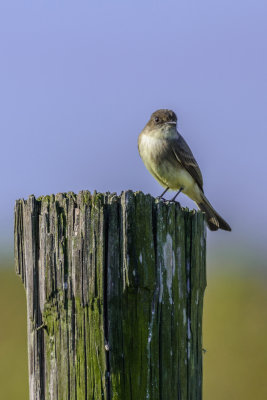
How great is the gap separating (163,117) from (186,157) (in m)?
0.60

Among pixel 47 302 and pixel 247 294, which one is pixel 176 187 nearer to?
pixel 247 294

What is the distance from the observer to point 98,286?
3186 mm

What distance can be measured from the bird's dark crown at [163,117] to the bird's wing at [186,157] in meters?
0.23

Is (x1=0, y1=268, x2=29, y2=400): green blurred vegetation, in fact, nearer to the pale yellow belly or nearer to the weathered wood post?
the pale yellow belly

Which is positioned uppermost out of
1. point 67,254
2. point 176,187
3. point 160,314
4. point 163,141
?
point 163,141

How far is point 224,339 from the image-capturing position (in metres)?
9.88

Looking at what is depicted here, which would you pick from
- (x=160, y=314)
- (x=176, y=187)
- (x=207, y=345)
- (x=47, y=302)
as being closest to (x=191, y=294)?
(x=160, y=314)

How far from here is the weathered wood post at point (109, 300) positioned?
3193 mm

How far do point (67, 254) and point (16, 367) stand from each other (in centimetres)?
676

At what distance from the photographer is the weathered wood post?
3193 millimetres

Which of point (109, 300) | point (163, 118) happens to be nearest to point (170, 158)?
point (163, 118)

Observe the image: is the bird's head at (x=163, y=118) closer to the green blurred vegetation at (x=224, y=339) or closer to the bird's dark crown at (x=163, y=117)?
the bird's dark crown at (x=163, y=117)

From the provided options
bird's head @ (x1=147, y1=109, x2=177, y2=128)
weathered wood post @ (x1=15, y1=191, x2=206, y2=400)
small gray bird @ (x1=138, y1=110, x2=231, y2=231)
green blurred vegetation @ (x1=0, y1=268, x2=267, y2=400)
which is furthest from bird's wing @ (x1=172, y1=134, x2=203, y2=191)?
weathered wood post @ (x1=15, y1=191, x2=206, y2=400)

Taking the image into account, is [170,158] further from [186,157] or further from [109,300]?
[109,300]
